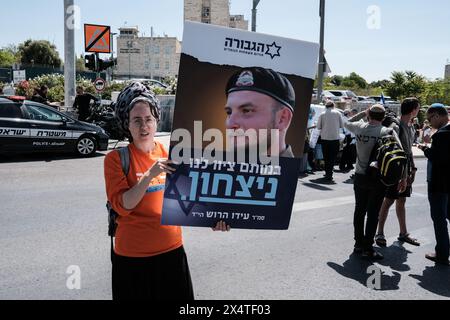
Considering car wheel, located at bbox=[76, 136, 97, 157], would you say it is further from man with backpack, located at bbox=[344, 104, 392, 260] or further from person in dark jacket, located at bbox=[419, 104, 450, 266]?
person in dark jacket, located at bbox=[419, 104, 450, 266]

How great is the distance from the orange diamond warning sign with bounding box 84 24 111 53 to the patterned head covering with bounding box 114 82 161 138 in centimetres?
1446

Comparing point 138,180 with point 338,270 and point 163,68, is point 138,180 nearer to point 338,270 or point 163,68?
point 338,270

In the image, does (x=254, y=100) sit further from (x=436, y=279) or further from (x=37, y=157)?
(x=37, y=157)

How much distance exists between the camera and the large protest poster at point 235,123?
198 centimetres

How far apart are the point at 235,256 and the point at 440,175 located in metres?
2.46

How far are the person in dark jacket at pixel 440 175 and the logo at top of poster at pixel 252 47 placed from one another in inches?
137

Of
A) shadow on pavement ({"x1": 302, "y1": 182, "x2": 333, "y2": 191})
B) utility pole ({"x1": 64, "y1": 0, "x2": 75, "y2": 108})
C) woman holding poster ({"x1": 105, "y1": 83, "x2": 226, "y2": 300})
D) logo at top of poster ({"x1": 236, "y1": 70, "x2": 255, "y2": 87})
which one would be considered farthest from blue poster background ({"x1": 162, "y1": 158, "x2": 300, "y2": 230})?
utility pole ({"x1": 64, "y1": 0, "x2": 75, "y2": 108})

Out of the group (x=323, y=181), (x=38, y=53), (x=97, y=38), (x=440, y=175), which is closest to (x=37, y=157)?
(x=97, y=38)

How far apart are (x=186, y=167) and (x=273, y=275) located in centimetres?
266

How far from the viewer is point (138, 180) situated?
2.20 metres

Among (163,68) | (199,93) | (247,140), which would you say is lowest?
(247,140)

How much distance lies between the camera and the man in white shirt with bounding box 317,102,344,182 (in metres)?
9.95

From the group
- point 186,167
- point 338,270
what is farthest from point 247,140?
point 338,270

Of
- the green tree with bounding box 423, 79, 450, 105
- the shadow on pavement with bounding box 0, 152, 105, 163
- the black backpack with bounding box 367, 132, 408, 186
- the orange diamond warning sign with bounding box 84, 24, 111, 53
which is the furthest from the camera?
the green tree with bounding box 423, 79, 450, 105
